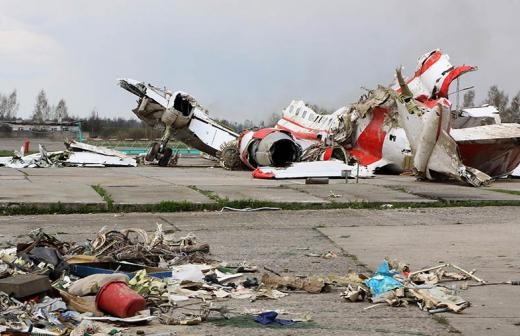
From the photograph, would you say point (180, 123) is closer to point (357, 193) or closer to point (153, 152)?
point (153, 152)

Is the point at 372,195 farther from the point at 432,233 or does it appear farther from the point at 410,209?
the point at 432,233

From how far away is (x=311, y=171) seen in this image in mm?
21422

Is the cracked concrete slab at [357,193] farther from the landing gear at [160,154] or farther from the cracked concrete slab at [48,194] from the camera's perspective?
the landing gear at [160,154]

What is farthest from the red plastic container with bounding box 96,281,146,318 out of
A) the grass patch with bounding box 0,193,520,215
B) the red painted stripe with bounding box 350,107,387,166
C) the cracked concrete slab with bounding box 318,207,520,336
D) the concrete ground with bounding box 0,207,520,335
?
the red painted stripe with bounding box 350,107,387,166

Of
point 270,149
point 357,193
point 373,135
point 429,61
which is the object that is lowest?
point 357,193

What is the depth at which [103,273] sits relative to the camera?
6164 mm

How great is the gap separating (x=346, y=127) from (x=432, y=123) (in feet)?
22.3

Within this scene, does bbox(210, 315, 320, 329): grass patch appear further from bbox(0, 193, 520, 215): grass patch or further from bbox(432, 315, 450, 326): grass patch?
bbox(0, 193, 520, 215): grass patch

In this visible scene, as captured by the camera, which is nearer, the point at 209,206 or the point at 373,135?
the point at 209,206

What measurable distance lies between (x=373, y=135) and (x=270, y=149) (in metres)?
4.06

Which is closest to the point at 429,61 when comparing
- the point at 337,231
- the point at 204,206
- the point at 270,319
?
the point at 204,206

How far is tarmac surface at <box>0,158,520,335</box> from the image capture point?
5207 mm

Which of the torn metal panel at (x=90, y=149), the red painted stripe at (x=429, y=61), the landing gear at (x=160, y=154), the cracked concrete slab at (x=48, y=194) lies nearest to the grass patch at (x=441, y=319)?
the cracked concrete slab at (x=48, y=194)

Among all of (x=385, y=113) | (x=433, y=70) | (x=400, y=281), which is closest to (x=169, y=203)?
(x=400, y=281)
